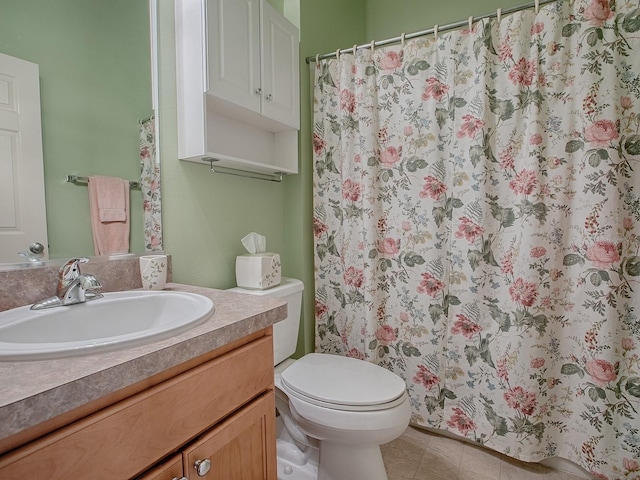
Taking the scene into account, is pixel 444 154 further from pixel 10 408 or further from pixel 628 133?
pixel 10 408

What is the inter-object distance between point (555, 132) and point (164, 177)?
1.55 metres

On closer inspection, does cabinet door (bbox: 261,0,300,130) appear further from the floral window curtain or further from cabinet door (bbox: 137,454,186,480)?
cabinet door (bbox: 137,454,186,480)

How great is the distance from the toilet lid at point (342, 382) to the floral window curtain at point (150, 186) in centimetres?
72

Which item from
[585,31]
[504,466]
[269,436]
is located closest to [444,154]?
[585,31]

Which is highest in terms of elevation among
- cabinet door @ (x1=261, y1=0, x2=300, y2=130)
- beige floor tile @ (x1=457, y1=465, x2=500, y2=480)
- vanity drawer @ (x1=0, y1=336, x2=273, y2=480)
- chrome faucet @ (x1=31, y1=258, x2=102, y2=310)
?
cabinet door @ (x1=261, y1=0, x2=300, y2=130)

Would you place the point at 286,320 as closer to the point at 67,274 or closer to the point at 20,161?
the point at 67,274

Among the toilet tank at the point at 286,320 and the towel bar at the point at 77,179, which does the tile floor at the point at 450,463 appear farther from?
the towel bar at the point at 77,179

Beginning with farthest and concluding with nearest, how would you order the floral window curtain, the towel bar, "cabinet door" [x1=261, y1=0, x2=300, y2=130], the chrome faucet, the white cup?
"cabinet door" [x1=261, y1=0, x2=300, y2=130], the floral window curtain, the white cup, the towel bar, the chrome faucet

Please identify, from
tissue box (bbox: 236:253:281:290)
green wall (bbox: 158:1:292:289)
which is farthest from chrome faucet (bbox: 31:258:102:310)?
tissue box (bbox: 236:253:281:290)

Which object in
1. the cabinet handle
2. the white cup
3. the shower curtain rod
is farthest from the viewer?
the shower curtain rod

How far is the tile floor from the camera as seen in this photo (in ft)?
4.45

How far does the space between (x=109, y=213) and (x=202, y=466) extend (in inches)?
31.5

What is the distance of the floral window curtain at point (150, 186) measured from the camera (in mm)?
1127

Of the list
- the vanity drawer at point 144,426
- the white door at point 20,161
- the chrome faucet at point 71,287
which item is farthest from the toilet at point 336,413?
the white door at point 20,161
